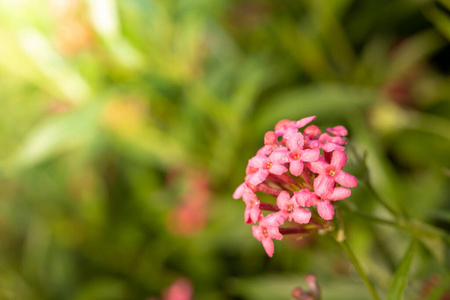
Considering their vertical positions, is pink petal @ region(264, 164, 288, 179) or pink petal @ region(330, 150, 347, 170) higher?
pink petal @ region(264, 164, 288, 179)

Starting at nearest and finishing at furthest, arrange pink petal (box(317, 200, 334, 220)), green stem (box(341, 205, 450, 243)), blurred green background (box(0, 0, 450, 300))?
pink petal (box(317, 200, 334, 220)) → green stem (box(341, 205, 450, 243)) → blurred green background (box(0, 0, 450, 300))

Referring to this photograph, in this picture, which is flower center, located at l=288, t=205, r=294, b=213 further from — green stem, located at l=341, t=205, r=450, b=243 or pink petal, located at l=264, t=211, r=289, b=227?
green stem, located at l=341, t=205, r=450, b=243

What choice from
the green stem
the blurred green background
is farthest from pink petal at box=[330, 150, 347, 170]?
the blurred green background

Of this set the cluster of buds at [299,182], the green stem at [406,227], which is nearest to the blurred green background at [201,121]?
the green stem at [406,227]

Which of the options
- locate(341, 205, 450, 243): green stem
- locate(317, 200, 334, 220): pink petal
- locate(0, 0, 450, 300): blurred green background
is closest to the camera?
locate(317, 200, 334, 220): pink petal

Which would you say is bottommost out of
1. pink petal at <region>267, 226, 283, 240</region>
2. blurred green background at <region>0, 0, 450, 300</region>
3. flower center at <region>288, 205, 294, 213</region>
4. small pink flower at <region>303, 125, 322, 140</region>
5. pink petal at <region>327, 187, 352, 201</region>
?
pink petal at <region>267, 226, 283, 240</region>

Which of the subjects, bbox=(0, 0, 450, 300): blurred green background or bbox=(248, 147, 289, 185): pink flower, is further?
bbox=(0, 0, 450, 300): blurred green background

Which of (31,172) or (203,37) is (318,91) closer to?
(203,37)
